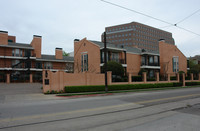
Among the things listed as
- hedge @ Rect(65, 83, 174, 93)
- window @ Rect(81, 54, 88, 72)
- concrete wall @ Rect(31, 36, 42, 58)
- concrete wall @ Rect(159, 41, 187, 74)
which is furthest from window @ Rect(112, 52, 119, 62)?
concrete wall @ Rect(31, 36, 42, 58)

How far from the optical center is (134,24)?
91.9 meters

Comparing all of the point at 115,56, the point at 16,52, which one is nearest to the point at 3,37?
the point at 16,52

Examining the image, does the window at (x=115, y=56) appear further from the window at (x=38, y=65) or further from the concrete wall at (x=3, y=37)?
the concrete wall at (x=3, y=37)

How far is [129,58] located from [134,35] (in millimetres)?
60388

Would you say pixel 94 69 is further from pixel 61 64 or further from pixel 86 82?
pixel 61 64

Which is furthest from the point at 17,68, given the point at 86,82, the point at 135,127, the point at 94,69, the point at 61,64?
the point at 135,127

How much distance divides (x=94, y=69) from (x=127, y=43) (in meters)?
66.3

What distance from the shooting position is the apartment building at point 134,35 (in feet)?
301

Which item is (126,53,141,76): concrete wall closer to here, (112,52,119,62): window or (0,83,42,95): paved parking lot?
(112,52,119,62): window

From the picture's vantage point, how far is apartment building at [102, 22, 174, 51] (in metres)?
91.7

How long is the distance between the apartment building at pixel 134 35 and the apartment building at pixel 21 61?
192 ft

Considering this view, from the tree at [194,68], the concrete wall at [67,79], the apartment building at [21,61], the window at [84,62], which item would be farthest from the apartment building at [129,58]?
the concrete wall at [67,79]

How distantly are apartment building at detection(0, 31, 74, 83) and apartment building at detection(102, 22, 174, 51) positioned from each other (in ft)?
192

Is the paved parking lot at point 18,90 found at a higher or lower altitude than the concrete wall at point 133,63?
lower
